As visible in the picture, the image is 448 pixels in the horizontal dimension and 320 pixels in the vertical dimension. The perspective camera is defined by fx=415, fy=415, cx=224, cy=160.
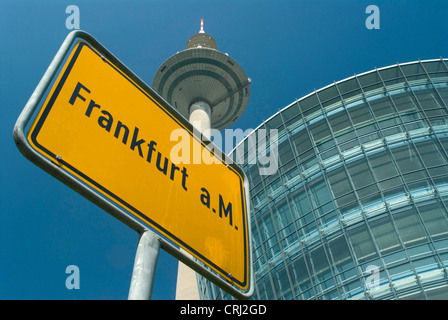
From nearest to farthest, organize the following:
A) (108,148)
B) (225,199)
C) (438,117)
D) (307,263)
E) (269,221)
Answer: (108,148) < (225,199) < (307,263) < (438,117) < (269,221)

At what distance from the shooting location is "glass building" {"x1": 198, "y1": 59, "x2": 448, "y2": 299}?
19.5 m

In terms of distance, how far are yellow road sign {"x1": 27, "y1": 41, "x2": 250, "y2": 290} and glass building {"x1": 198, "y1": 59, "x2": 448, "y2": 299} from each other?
60.1 feet

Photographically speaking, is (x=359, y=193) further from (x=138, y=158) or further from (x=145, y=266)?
(x=145, y=266)

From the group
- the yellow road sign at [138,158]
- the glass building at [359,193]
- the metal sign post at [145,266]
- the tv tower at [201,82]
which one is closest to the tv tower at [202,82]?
the tv tower at [201,82]

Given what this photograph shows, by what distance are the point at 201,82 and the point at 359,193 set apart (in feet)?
45.5

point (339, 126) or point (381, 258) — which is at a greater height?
point (339, 126)

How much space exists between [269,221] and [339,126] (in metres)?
7.25

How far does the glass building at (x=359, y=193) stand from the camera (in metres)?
19.5

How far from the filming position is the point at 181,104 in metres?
30.3

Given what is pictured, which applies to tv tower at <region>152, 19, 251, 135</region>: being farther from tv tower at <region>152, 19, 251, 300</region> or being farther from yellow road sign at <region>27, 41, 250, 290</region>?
yellow road sign at <region>27, 41, 250, 290</region>

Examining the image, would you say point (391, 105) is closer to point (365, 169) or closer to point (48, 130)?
point (365, 169)

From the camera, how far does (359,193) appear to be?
874 inches

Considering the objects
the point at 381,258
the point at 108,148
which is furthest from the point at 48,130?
the point at 381,258

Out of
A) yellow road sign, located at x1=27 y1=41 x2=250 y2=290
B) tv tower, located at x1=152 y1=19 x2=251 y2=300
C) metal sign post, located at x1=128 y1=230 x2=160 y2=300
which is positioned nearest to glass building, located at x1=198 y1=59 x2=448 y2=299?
tv tower, located at x1=152 y1=19 x2=251 y2=300
